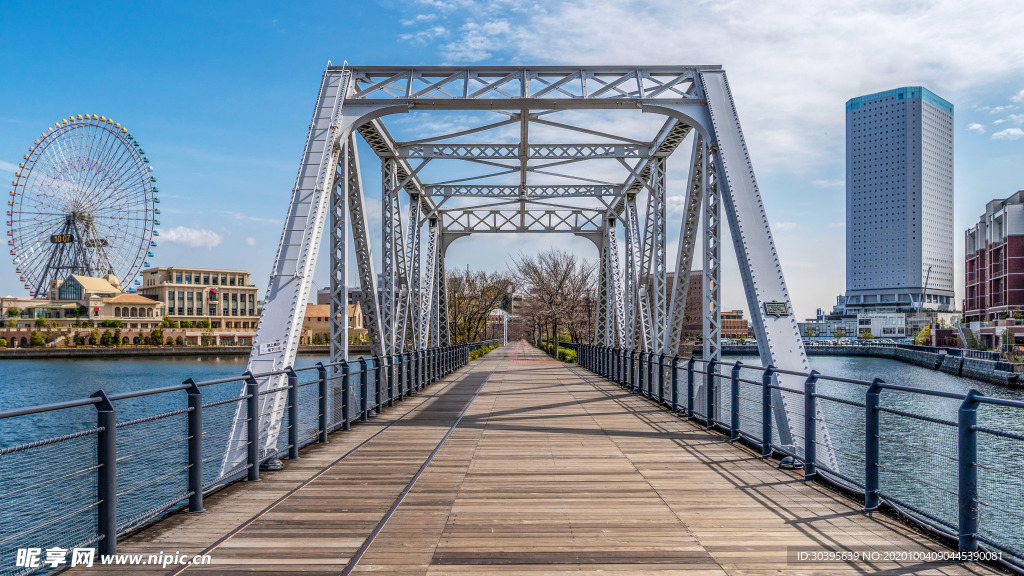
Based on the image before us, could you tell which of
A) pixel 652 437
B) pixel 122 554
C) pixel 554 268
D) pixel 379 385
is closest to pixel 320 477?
pixel 122 554

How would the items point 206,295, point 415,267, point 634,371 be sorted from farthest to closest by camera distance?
point 206,295, point 415,267, point 634,371

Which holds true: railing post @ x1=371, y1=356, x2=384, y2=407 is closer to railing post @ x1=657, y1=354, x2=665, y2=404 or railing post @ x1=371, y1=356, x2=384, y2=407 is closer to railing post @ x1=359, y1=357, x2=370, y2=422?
railing post @ x1=359, y1=357, x2=370, y2=422

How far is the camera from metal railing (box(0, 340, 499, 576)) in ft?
15.0

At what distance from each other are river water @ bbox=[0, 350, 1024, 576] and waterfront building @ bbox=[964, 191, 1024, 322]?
2699 centimetres

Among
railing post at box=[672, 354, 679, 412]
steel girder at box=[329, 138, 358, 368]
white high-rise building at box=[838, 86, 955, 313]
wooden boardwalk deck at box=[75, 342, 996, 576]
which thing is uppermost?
white high-rise building at box=[838, 86, 955, 313]

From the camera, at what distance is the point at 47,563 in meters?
4.36

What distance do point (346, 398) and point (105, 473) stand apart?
592 cm

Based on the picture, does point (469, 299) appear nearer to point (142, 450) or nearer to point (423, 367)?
point (423, 367)

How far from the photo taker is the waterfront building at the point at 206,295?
95.0m

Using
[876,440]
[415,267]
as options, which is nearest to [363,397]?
[876,440]

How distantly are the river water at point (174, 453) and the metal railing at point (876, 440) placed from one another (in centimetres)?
7

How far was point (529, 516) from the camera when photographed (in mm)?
5645

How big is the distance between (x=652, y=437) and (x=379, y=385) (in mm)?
5158

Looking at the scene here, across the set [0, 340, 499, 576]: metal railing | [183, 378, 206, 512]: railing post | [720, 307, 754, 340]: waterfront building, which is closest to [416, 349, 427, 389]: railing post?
[0, 340, 499, 576]: metal railing
